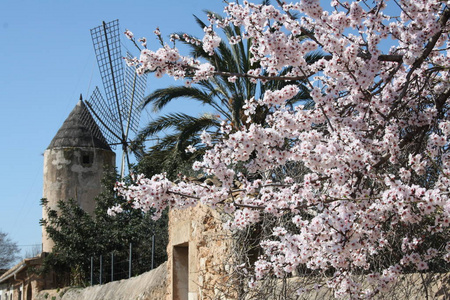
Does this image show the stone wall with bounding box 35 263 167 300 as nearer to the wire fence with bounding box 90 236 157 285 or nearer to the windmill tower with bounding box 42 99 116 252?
the wire fence with bounding box 90 236 157 285

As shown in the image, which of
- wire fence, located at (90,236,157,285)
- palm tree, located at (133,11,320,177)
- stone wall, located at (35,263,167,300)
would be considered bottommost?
stone wall, located at (35,263,167,300)

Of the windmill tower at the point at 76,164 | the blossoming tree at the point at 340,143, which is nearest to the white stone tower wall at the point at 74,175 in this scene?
the windmill tower at the point at 76,164

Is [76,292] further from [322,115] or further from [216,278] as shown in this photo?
[322,115]

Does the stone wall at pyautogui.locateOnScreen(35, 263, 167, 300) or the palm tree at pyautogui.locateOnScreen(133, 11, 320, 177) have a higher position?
the palm tree at pyautogui.locateOnScreen(133, 11, 320, 177)

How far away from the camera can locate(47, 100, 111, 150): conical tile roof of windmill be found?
20.8 meters

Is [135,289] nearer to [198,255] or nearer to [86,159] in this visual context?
[198,255]

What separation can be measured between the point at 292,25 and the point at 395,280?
5.81ft

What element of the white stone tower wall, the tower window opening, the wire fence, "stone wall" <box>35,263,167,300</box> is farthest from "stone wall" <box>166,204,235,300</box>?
the tower window opening

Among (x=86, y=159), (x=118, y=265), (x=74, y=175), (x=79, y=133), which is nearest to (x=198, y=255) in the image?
(x=118, y=265)

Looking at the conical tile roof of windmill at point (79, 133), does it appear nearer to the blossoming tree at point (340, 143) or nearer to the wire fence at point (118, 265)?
the wire fence at point (118, 265)

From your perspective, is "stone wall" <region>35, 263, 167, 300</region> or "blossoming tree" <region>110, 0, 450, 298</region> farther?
"stone wall" <region>35, 263, 167, 300</region>

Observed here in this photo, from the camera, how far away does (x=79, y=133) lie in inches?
836

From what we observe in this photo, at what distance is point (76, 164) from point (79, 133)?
141cm

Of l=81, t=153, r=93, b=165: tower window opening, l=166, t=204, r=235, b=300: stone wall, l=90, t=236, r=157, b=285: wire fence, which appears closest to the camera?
l=166, t=204, r=235, b=300: stone wall
